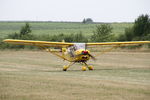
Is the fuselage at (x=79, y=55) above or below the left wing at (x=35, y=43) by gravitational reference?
below

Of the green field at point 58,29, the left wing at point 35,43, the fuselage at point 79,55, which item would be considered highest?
the left wing at point 35,43

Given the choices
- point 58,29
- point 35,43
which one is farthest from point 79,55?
point 58,29

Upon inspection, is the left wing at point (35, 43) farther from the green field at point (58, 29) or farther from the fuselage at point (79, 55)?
the green field at point (58, 29)

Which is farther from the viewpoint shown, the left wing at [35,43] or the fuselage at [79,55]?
the left wing at [35,43]

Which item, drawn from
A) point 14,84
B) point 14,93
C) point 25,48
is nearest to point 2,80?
point 14,84

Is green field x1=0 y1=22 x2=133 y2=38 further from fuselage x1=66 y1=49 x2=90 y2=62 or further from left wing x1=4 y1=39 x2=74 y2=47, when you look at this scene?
fuselage x1=66 y1=49 x2=90 y2=62

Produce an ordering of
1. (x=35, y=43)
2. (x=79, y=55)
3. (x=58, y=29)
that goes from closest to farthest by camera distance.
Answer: (x=79, y=55)
(x=35, y=43)
(x=58, y=29)

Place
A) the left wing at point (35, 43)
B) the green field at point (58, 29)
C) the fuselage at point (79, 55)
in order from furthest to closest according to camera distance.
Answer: the green field at point (58, 29) < the left wing at point (35, 43) < the fuselage at point (79, 55)

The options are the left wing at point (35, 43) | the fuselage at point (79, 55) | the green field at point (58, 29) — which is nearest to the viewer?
the fuselage at point (79, 55)

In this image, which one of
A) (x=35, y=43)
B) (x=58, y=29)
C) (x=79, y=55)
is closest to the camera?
(x=79, y=55)

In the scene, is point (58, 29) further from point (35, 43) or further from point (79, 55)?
point (79, 55)

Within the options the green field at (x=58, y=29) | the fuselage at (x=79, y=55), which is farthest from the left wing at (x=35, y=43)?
the green field at (x=58, y=29)

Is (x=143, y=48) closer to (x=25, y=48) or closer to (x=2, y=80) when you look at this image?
(x=25, y=48)

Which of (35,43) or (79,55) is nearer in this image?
(79,55)
